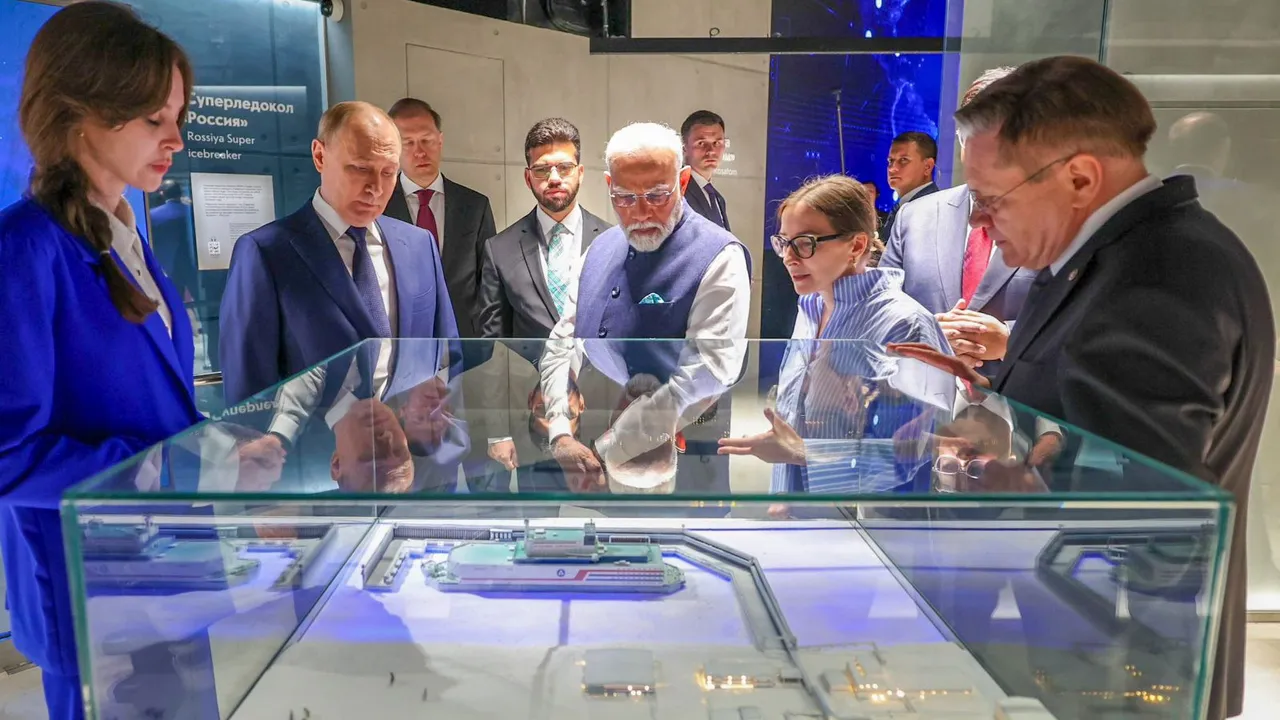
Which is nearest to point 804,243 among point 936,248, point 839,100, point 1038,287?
point 936,248

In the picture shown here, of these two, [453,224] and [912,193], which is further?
[912,193]

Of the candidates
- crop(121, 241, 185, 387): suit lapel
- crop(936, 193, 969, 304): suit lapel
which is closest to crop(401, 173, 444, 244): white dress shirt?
crop(936, 193, 969, 304): suit lapel

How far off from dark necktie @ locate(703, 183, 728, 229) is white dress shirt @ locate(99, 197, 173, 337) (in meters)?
3.37

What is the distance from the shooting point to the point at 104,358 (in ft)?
4.43

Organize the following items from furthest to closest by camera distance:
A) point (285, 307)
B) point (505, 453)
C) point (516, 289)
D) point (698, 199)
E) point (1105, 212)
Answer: point (698, 199)
point (516, 289)
point (285, 307)
point (1105, 212)
point (505, 453)

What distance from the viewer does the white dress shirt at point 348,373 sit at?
1.24 metres

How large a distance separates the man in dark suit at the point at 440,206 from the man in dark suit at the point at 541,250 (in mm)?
421

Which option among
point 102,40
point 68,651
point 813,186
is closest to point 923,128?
point 813,186

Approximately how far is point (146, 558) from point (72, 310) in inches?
23.7

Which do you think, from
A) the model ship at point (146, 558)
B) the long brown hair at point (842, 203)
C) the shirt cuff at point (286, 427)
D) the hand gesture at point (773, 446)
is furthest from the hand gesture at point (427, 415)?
the long brown hair at point (842, 203)

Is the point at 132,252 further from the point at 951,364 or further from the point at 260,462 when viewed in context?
the point at 951,364

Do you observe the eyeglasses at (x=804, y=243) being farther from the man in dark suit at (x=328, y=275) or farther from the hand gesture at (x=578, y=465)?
the hand gesture at (x=578, y=465)

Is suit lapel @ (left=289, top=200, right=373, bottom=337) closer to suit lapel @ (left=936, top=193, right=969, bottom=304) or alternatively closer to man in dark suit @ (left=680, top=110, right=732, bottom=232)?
suit lapel @ (left=936, top=193, right=969, bottom=304)

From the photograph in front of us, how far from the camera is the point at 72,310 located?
1318 millimetres
